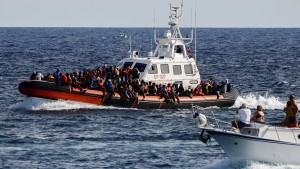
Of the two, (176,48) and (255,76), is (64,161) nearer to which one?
(176,48)

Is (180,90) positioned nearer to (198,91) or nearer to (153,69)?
(198,91)

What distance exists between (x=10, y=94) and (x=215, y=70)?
3037 cm

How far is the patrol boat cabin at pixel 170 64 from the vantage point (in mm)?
49375

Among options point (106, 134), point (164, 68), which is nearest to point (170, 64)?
point (164, 68)

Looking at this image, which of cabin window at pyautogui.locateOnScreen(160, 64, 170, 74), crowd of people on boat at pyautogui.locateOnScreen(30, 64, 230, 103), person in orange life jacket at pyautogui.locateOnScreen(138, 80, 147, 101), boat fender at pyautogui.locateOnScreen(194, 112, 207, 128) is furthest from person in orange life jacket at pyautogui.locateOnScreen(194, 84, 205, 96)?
boat fender at pyautogui.locateOnScreen(194, 112, 207, 128)

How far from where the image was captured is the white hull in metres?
29.4

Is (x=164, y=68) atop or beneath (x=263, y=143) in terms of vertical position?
atop

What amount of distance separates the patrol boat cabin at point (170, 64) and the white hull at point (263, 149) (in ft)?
65.1

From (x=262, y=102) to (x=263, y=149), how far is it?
2314cm

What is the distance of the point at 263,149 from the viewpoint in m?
29.5


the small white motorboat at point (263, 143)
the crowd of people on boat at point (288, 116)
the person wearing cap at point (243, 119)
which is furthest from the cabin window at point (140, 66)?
the small white motorboat at point (263, 143)

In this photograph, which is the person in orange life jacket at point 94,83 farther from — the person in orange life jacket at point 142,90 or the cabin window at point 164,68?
the cabin window at point 164,68

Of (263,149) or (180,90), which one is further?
(180,90)

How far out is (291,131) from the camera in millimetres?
29688
